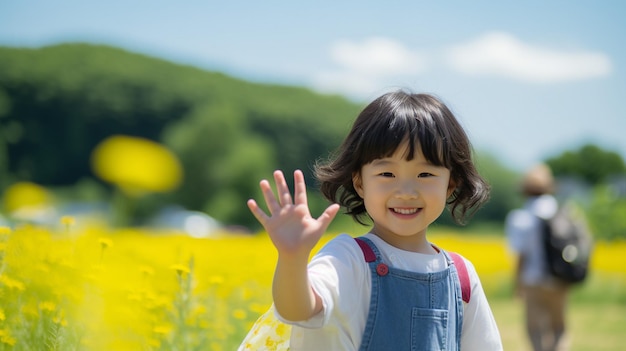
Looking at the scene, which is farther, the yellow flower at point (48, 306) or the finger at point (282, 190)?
the yellow flower at point (48, 306)

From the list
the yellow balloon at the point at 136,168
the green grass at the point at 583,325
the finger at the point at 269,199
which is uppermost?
the yellow balloon at the point at 136,168

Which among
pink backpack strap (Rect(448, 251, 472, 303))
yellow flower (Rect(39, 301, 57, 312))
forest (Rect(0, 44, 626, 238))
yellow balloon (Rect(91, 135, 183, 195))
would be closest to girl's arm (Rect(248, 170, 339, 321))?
yellow balloon (Rect(91, 135, 183, 195))

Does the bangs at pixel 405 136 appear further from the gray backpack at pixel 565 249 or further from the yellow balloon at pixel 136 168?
the gray backpack at pixel 565 249

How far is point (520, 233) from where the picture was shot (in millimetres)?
6082

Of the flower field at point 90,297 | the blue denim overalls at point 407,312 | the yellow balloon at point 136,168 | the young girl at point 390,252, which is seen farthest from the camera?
the flower field at point 90,297

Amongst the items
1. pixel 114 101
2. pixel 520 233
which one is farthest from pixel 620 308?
pixel 114 101

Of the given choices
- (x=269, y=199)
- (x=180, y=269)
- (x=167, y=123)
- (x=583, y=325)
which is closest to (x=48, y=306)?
(x=180, y=269)

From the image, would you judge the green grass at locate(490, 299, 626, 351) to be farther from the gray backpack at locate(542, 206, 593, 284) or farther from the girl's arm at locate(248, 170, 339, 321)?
the girl's arm at locate(248, 170, 339, 321)

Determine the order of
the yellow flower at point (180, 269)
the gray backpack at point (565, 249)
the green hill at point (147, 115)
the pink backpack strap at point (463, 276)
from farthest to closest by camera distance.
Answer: the green hill at point (147, 115) → the gray backpack at point (565, 249) → the yellow flower at point (180, 269) → the pink backpack strap at point (463, 276)

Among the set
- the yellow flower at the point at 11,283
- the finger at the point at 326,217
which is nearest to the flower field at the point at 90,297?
the yellow flower at the point at 11,283

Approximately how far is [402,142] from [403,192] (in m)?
0.14

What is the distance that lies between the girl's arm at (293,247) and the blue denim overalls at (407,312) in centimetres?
27

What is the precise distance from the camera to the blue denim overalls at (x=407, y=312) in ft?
6.39

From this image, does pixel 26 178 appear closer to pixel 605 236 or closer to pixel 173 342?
pixel 605 236
